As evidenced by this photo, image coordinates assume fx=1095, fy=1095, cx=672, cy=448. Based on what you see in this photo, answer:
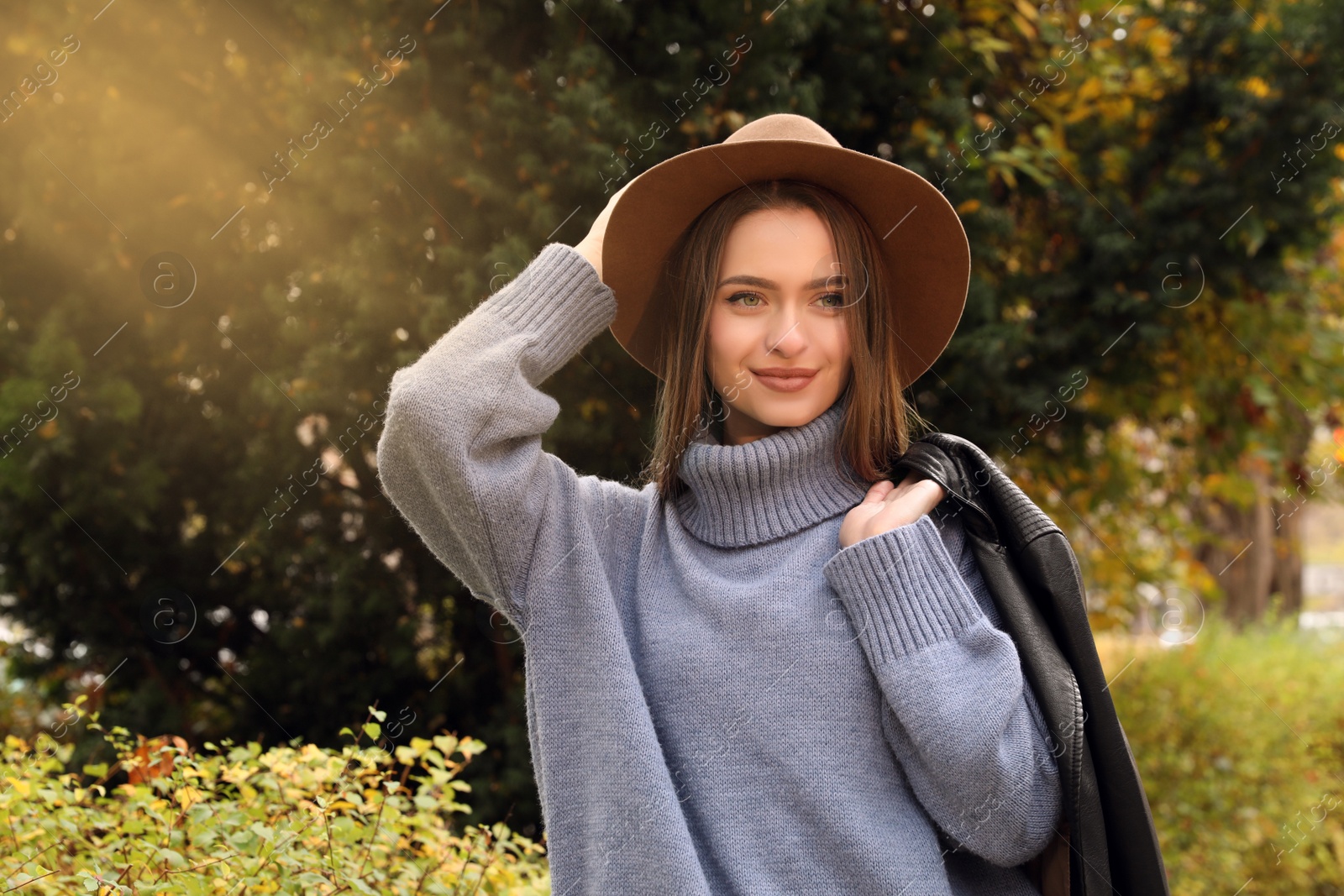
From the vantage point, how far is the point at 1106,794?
148cm

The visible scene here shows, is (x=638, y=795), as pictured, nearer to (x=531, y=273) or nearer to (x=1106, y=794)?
(x=1106, y=794)

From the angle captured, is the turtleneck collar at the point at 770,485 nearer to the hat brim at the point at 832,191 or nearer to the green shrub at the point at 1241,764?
the hat brim at the point at 832,191

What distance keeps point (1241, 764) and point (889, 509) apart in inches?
178

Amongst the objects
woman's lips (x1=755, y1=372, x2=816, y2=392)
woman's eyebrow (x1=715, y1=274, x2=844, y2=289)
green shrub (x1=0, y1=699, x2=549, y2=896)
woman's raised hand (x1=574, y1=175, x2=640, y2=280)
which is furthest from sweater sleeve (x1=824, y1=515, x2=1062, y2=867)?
green shrub (x1=0, y1=699, x2=549, y2=896)

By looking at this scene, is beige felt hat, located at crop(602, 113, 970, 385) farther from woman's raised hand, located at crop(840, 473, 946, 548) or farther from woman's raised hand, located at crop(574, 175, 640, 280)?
woman's raised hand, located at crop(840, 473, 946, 548)

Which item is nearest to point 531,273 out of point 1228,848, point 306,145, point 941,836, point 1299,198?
point 941,836

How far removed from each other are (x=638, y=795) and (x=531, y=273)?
81 cm

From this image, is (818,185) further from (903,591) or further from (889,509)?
(903,591)

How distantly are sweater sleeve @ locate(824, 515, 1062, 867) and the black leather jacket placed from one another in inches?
1.4

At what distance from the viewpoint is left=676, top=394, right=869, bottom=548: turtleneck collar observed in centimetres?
170

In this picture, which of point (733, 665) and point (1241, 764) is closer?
point (733, 665)

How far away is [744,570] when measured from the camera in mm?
1673

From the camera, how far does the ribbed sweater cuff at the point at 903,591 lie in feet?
4.89

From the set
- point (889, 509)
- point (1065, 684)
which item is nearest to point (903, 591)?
point (889, 509)
